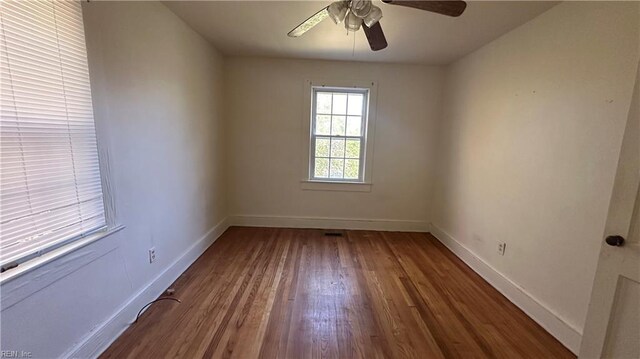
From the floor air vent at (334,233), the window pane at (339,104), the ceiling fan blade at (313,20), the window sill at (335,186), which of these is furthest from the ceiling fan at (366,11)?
the floor air vent at (334,233)

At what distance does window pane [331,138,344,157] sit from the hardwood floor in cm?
150

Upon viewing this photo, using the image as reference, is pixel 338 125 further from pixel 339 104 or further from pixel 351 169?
pixel 351 169

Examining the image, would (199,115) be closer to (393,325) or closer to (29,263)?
(29,263)

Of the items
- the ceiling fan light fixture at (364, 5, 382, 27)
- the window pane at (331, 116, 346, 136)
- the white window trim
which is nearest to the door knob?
the ceiling fan light fixture at (364, 5, 382, 27)

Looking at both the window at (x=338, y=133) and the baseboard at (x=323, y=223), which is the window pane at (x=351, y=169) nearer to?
the window at (x=338, y=133)

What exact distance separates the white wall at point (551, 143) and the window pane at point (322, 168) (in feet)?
6.09

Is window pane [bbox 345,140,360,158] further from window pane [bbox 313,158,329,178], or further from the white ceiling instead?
the white ceiling

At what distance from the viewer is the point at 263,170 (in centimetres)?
394

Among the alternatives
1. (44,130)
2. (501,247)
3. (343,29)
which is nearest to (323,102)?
(343,29)

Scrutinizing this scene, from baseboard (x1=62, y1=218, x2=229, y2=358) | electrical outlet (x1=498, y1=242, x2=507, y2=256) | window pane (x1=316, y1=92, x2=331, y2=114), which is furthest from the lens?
window pane (x1=316, y1=92, x2=331, y2=114)

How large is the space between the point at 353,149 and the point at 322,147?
457mm

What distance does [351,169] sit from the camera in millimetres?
4031

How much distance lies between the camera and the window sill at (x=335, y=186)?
3.96m

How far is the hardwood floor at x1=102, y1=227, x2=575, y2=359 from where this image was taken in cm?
172
